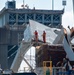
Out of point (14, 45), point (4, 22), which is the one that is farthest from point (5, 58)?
point (4, 22)

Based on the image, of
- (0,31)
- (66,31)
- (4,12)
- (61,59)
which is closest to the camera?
(66,31)

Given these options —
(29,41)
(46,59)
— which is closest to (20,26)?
(29,41)

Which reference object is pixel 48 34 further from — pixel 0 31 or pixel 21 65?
pixel 0 31

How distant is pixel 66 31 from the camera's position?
3644 cm

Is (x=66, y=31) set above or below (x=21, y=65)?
above

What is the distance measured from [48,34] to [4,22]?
67.1 m

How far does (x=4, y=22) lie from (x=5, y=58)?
10.8 m

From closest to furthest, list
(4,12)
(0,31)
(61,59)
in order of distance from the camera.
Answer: (61,59)
(0,31)
(4,12)

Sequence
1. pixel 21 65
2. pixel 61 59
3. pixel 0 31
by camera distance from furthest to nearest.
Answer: pixel 0 31 < pixel 21 65 < pixel 61 59

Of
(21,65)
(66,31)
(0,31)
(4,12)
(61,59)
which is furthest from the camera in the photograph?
(4,12)

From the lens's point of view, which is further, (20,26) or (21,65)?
(20,26)

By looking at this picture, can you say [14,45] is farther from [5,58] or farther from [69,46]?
[69,46]

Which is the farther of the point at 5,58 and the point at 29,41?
the point at 5,58

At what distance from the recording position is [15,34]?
11419 cm
